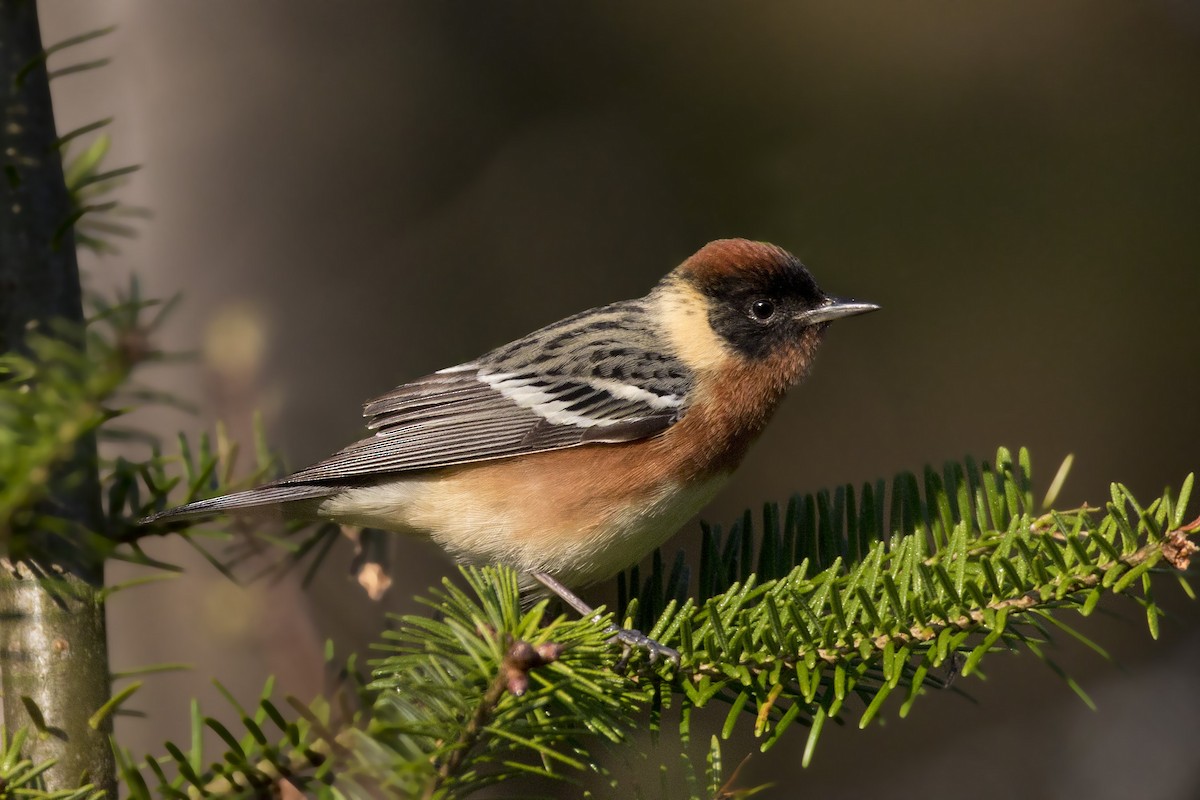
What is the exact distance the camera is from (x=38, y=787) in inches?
74.2

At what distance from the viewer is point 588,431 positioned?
325cm

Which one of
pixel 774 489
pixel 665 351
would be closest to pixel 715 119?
pixel 774 489

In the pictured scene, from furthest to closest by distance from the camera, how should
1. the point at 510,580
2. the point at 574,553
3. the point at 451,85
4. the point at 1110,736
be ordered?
the point at 451,85, the point at 1110,736, the point at 574,553, the point at 510,580

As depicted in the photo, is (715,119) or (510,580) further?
(715,119)

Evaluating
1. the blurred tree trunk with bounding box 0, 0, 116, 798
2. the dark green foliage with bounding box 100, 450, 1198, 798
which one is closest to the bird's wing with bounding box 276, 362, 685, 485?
the dark green foliage with bounding box 100, 450, 1198, 798

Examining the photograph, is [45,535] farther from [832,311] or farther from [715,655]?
[832,311]

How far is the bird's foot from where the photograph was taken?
223 cm

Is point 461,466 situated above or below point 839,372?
above

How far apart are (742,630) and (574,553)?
100 centimetres

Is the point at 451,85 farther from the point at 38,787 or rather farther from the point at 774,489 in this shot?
the point at 38,787

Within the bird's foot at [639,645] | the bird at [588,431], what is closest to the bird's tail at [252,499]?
the bird at [588,431]

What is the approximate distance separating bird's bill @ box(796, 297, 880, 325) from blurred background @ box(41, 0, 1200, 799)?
1810mm

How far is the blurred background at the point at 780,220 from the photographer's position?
462cm

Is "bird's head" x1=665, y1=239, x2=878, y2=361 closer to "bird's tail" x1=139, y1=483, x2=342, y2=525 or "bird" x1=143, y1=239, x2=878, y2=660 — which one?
"bird" x1=143, y1=239, x2=878, y2=660
